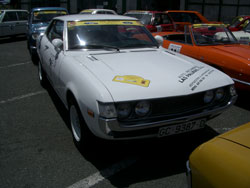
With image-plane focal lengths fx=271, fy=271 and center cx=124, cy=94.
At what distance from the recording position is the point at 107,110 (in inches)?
99.5

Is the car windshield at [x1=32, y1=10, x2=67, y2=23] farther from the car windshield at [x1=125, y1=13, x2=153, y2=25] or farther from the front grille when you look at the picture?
the front grille

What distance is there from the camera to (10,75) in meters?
6.73

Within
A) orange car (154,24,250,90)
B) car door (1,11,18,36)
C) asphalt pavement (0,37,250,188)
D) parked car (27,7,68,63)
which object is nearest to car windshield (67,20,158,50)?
asphalt pavement (0,37,250,188)

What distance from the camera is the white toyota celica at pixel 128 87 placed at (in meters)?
2.62

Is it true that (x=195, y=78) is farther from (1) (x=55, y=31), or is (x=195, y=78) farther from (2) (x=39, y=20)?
(2) (x=39, y=20)

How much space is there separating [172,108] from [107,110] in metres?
0.71

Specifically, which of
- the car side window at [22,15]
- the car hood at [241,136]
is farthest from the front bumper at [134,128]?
the car side window at [22,15]

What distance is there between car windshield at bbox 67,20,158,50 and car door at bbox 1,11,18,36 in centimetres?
993

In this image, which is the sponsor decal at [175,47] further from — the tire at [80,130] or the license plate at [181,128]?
the tire at [80,130]

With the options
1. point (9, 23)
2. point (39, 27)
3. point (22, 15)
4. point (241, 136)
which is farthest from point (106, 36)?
point (22, 15)

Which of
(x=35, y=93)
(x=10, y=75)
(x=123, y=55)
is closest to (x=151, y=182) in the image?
(x=123, y=55)

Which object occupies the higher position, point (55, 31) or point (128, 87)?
point (55, 31)

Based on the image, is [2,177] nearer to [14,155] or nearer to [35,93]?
[14,155]

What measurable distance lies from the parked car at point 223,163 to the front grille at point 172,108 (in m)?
0.88
